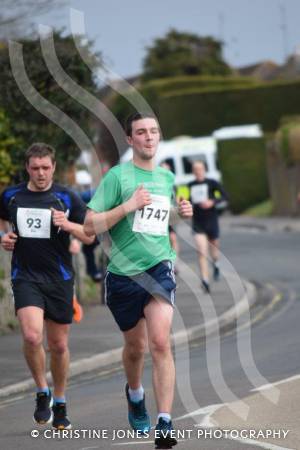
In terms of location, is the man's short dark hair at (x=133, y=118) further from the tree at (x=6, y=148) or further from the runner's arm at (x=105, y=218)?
the tree at (x=6, y=148)

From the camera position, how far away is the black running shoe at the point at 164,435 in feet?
26.5

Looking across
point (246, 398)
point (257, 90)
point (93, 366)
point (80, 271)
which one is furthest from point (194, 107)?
point (246, 398)

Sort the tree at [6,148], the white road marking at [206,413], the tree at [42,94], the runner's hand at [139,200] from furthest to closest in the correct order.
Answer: the tree at [42,94] → the tree at [6,148] → the white road marking at [206,413] → the runner's hand at [139,200]

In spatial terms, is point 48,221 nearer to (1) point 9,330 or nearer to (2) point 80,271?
(1) point 9,330

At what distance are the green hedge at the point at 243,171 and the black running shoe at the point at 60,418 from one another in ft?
125

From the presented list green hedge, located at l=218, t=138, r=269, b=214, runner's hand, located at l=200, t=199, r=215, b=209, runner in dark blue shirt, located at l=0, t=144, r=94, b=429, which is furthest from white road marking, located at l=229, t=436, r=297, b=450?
green hedge, located at l=218, t=138, r=269, b=214

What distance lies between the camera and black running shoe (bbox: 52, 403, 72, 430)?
9.45 m

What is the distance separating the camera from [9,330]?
16953 millimetres

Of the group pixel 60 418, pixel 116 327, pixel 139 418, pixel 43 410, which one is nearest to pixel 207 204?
pixel 116 327

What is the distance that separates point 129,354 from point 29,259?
51.9 inches

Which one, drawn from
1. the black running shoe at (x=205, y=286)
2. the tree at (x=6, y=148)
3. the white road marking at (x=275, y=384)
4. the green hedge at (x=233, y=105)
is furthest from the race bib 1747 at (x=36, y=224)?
the green hedge at (x=233, y=105)

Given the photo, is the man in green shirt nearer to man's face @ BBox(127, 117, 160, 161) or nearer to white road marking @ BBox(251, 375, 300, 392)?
man's face @ BBox(127, 117, 160, 161)

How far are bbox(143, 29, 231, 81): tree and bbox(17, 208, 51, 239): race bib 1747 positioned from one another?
73.7 metres

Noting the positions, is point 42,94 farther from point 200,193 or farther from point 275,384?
point 275,384
